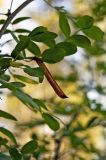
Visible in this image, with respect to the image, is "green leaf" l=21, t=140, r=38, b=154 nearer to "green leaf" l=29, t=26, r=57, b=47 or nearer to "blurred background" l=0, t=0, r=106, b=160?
"green leaf" l=29, t=26, r=57, b=47

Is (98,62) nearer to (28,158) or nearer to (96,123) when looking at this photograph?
(96,123)

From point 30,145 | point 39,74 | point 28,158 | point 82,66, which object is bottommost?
point 82,66

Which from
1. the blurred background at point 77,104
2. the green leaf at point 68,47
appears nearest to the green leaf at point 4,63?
the green leaf at point 68,47

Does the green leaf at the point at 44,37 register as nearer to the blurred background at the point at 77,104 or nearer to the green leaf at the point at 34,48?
the green leaf at the point at 34,48

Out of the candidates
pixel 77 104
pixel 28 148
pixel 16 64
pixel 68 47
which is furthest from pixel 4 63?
pixel 77 104

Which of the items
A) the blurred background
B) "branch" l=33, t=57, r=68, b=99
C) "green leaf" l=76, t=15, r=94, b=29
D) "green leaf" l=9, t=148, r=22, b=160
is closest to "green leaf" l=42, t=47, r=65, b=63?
A: "branch" l=33, t=57, r=68, b=99

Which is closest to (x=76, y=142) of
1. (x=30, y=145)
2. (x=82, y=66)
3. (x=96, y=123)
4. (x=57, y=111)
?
(x=96, y=123)
